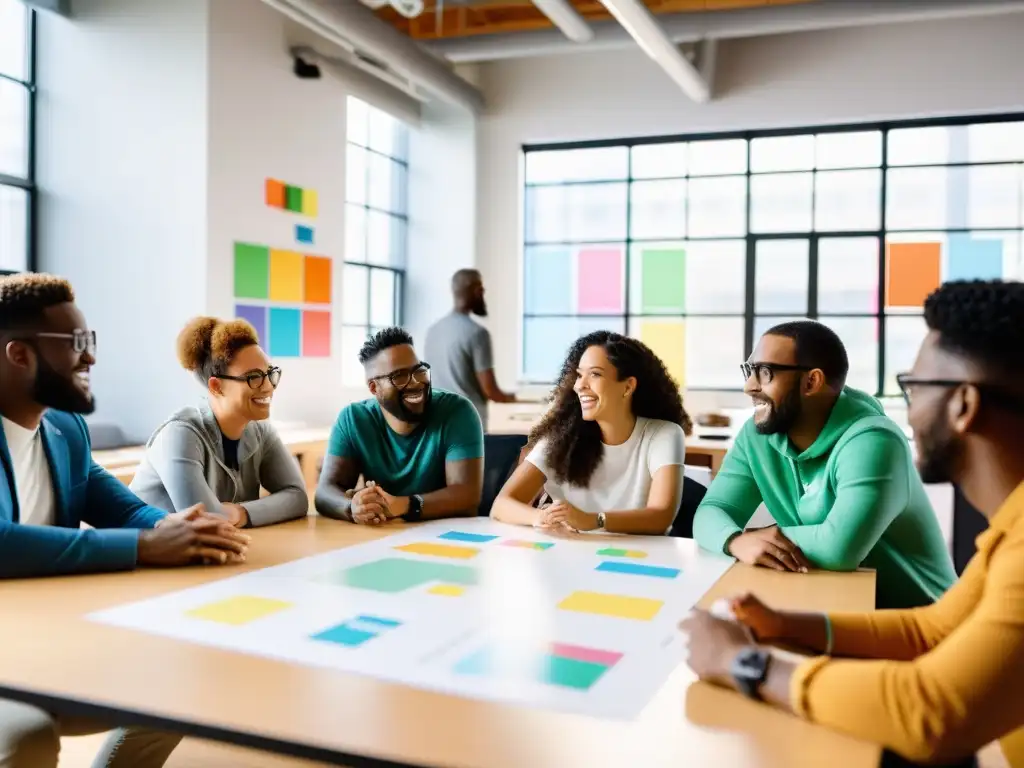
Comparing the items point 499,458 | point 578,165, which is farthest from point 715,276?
point 499,458

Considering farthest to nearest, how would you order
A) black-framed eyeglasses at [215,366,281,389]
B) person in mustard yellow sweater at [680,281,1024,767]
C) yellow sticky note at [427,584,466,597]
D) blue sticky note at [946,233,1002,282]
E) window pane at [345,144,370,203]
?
window pane at [345,144,370,203]
blue sticky note at [946,233,1002,282]
black-framed eyeglasses at [215,366,281,389]
yellow sticky note at [427,584,466,597]
person in mustard yellow sweater at [680,281,1024,767]

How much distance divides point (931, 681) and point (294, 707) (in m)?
0.78

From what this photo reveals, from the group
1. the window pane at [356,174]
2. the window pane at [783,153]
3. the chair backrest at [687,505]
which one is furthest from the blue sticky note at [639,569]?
the window pane at [783,153]

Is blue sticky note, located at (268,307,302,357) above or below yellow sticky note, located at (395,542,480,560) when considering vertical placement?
above

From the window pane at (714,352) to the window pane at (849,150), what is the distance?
1425mm

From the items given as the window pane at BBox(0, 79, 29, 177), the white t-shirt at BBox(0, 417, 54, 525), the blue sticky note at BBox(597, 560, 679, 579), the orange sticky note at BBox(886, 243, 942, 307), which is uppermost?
the window pane at BBox(0, 79, 29, 177)

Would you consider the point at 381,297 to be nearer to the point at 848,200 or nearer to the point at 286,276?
the point at 286,276

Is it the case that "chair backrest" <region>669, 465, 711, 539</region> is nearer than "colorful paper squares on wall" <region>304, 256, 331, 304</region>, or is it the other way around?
"chair backrest" <region>669, 465, 711, 539</region>

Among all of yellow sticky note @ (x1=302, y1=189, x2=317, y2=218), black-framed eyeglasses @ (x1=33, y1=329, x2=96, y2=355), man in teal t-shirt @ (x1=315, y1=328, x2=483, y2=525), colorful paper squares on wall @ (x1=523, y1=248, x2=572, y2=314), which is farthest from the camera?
colorful paper squares on wall @ (x1=523, y1=248, x2=572, y2=314)

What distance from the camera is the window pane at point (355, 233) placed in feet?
23.9

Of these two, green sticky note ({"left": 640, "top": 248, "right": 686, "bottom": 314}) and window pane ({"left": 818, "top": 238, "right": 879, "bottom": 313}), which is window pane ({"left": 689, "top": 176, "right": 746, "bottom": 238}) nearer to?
green sticky note ({"left": 640, "top": 248, "right": 686, "bottom": 314})

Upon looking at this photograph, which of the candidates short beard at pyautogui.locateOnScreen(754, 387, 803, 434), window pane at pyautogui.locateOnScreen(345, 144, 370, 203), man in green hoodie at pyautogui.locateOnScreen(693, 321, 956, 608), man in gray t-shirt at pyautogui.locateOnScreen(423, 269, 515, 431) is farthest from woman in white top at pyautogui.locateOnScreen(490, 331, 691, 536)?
window pane at pyautogui.locateOnScreen(345, 144, 370, 203)

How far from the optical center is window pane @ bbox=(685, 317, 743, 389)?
7.75 metres

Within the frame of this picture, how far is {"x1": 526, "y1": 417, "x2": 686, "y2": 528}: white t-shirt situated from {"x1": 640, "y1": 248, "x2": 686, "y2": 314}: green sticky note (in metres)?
5.12
